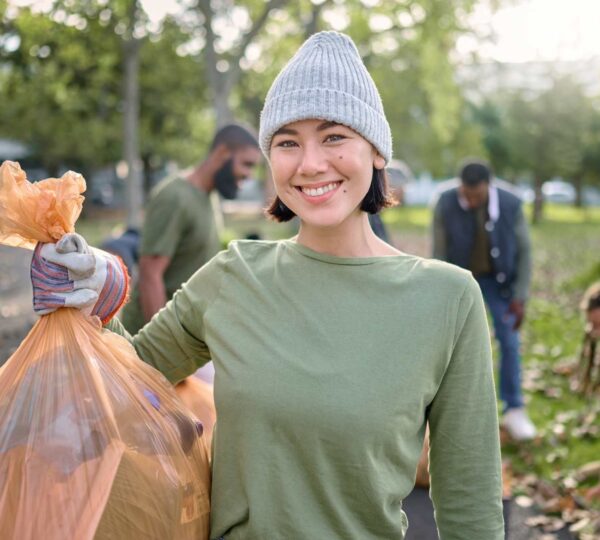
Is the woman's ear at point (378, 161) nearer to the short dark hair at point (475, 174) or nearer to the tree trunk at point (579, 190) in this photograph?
the short dark hair at point (475, 174)

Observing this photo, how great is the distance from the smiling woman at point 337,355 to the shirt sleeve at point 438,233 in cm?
452

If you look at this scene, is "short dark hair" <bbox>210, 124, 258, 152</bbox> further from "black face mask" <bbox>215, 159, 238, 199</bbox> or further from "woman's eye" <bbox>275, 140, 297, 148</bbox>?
"woman's eye" <bbox>275, 140, 297, 148</bbox>

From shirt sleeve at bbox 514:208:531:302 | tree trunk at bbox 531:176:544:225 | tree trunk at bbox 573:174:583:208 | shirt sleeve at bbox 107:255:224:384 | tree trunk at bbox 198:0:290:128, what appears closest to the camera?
shirt sleeve at bbox 107:255:224:384

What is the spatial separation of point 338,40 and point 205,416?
4.04 ft

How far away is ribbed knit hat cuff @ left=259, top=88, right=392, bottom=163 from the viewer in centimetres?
172

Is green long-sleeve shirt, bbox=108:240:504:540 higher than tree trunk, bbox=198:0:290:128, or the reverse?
tree trunk, bbox=198:0:290:128

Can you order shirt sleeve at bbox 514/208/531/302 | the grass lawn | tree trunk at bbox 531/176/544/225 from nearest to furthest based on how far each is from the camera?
1. the grass lawn
2. shirt sleeve at bbox 514/208/531/302
3. tree trunk at bbox 531/176/544/225

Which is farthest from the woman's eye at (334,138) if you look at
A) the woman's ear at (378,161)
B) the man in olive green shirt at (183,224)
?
the man in olive green shirt at (183,224)

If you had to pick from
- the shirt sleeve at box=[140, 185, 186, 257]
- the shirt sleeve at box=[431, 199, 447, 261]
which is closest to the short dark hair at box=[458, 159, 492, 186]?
the shirt sleeve at box=[431, 199, 447, 261]

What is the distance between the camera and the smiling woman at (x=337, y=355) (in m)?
1.60

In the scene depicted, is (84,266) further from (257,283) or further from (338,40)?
(338,40)

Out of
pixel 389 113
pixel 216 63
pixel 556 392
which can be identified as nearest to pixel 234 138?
pixel 556 392

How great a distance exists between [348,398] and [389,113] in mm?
30517

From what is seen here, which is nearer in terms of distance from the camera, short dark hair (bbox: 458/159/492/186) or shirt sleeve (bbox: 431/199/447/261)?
short dark hair (bbox: 458/159/492/186)
